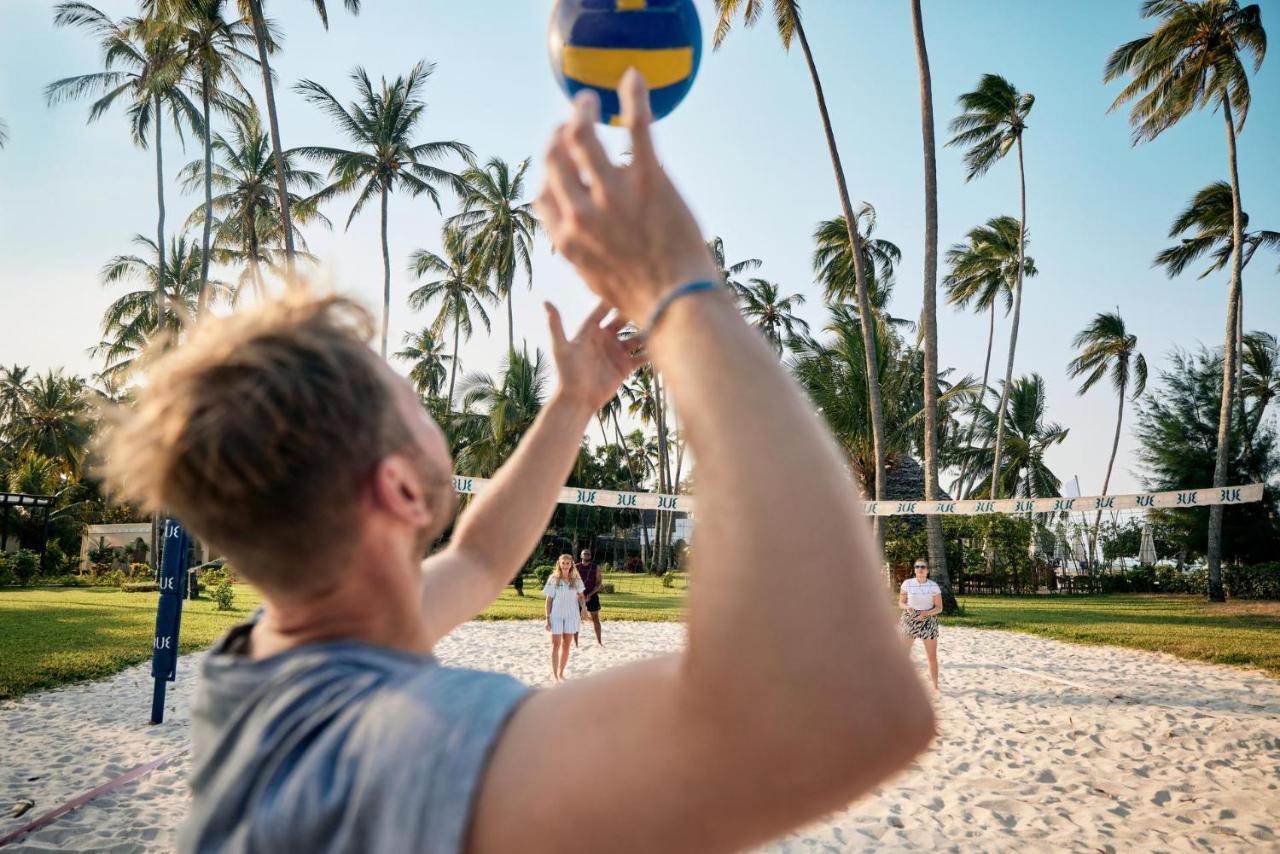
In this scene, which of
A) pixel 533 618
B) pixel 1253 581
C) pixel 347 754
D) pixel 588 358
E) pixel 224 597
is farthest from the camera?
pixel 1253 581

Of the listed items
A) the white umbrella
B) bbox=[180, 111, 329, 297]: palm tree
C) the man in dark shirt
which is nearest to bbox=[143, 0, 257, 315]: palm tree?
bbox=[180, 111, 329, 297]: palm tree

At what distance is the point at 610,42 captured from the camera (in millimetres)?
1444

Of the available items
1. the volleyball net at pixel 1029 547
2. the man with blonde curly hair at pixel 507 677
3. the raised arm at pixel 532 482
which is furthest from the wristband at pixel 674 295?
the volleyball net at pixel 1029 547

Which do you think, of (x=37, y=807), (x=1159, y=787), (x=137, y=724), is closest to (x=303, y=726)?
(x=37, y=807)

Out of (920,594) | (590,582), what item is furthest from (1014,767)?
(590,582)

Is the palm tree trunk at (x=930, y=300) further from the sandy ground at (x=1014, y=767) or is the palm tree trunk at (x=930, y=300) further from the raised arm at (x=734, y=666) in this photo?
the raised arm at (x=734, y=666)

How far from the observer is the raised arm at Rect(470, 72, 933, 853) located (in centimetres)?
60

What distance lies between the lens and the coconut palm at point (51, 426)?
147 ft

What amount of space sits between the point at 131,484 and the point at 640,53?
1.13m

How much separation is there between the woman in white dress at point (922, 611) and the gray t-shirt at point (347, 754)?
9.32 m

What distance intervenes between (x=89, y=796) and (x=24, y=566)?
28.5 m

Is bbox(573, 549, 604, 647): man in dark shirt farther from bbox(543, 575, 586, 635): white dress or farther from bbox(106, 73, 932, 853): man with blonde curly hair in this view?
bbox(106, 73, 932, 853): man with blonde curly hair

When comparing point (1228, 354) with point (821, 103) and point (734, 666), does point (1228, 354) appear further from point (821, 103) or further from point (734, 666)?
point (734, 666)

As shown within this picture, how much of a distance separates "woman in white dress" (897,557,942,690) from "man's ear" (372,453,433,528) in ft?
30.4
